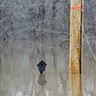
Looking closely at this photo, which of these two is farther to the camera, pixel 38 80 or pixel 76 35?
pixel 38 80

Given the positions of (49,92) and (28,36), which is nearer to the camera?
(49,92)

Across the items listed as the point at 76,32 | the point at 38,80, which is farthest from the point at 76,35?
the point at 38,80

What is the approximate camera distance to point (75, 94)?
21.5 ft

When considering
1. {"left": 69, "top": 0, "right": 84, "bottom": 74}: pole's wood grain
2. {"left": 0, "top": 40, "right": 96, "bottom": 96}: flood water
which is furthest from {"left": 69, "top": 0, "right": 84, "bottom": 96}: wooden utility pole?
{"left": 0, "top": 40, "right": 96, "bottom": 96}: flood water

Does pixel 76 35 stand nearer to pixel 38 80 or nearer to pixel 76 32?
pixel 76 32

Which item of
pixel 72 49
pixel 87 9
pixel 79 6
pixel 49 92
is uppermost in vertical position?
pixel 87 9

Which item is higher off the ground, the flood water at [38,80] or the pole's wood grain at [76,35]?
the pole's wood grain at [76,35]

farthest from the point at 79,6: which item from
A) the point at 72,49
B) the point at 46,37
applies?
the point at 46,37

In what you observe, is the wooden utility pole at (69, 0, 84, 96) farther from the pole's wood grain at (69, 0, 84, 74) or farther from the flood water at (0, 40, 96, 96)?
the flood water at (0, 40, 96, 96)

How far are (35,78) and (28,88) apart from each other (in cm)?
120

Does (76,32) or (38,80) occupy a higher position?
(76,32)

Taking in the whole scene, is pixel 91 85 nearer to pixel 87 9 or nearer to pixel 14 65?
pixel 14 65

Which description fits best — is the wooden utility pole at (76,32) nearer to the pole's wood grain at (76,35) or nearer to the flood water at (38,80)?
the pole's wood grain at (76,35)

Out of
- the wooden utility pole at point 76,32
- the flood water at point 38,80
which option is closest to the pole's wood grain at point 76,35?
the wooden utility pole at point 76,32
